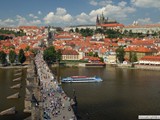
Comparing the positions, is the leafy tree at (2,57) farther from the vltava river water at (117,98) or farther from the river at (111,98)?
the vltava river water at (117,98)

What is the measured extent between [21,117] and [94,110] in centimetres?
461

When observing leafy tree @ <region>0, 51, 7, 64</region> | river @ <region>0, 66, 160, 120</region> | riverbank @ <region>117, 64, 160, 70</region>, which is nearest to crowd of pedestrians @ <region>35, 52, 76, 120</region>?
river @ <region>0, 66, 160, 120</region>

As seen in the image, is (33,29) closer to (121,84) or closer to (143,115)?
(121,84)

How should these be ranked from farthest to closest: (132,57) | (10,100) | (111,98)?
1. (132,57)
2. (111,98)
3. (10,100)

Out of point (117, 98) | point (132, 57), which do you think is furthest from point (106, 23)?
point (117, 98)

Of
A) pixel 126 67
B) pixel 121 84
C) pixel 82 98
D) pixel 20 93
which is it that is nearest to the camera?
pixel 82 98

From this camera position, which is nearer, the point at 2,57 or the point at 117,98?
the point at 117,98

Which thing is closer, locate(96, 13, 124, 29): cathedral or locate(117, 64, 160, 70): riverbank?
locate(117, 64, 160, 70): riverbank

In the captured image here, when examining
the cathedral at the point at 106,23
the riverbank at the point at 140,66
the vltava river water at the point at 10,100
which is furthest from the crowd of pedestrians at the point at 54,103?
the cathedral at the point at 106,23

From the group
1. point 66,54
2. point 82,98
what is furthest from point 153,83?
point 66,54

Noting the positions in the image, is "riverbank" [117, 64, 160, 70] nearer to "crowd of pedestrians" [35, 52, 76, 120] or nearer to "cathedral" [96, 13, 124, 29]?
"crowd of pedestrians" [35, 52, 76, 120]

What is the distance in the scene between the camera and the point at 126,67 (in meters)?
52.6

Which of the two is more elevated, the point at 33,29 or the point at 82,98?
the point at 33,29

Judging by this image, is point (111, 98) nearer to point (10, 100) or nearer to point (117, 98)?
point (117, 98)
